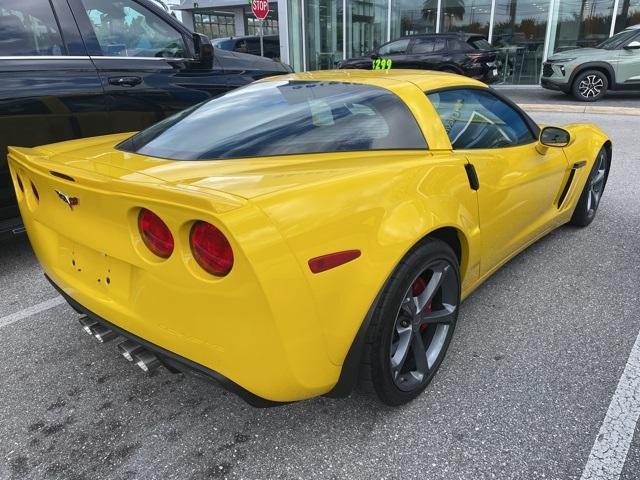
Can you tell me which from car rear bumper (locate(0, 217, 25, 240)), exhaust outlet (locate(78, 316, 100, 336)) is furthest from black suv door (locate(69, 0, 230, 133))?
exhaust outlet (locate(78, 316, 100, 336))

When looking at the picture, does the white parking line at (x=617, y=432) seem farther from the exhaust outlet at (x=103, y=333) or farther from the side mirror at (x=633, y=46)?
the side mirror at (x=633, y=46)

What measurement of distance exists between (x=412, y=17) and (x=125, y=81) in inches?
541

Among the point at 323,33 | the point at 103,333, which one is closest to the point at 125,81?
the point at 103,333

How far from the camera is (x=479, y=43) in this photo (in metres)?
13.1

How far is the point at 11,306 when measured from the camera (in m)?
3.15

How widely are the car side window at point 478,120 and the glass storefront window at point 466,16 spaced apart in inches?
516

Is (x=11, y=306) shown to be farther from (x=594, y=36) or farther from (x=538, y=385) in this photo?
(x=594, y=36)

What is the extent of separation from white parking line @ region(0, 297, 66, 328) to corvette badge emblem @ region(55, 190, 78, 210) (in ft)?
4.38

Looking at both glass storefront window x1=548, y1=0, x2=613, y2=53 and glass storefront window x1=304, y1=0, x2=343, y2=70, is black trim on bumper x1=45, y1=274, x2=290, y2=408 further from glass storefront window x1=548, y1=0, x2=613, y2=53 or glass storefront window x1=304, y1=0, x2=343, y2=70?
glass storefront window x1=304, y1=0, x2=343, y2=70

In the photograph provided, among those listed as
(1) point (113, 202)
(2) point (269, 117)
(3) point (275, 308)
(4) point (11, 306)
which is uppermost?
(2) point (269, 117)

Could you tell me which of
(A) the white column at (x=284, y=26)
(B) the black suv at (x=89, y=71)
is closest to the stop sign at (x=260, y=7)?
(A) the white column at (x=284, y=26)

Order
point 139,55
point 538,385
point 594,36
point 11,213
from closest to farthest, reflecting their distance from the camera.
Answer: point 538,385
point 11,213
point 139,55
point 594,36

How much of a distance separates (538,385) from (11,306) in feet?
9.82

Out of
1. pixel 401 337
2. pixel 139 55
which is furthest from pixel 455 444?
pixel 139 55
